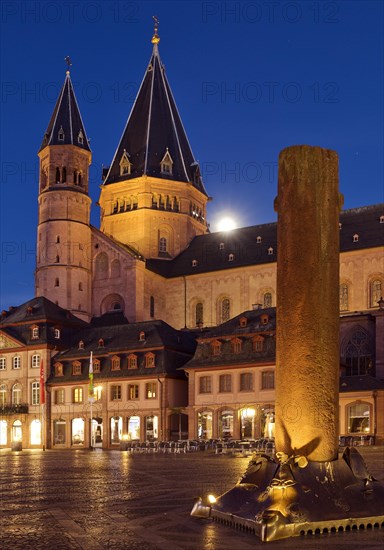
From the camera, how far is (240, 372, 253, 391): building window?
61.1m

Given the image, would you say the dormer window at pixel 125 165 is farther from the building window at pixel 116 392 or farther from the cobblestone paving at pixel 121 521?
the cobblestone paving at pixel 121 521

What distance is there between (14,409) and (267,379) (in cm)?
2456

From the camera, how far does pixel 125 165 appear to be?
321 feet

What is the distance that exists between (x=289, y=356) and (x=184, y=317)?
73.4 meters

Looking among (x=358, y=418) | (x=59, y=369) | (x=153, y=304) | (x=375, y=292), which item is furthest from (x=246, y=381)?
(x=153, y=304)

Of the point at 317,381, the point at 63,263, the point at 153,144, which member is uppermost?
the point at 153,144

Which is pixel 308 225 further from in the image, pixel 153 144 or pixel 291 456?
pixel 153 144

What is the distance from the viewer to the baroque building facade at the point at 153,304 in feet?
206

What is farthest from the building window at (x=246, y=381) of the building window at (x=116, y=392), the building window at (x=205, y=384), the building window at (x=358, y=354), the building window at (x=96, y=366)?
the building window at (x=96, y=366)

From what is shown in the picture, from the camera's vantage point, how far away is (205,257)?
8844 cm

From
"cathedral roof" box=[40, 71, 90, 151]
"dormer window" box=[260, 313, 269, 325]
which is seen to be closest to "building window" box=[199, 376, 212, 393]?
"dormer window" box=[260, 313, 269, 325]

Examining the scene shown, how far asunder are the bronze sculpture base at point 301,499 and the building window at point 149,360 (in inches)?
2102

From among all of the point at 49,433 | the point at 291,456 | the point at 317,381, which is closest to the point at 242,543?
the point at 291,456

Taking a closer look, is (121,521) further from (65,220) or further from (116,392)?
(65,220)
